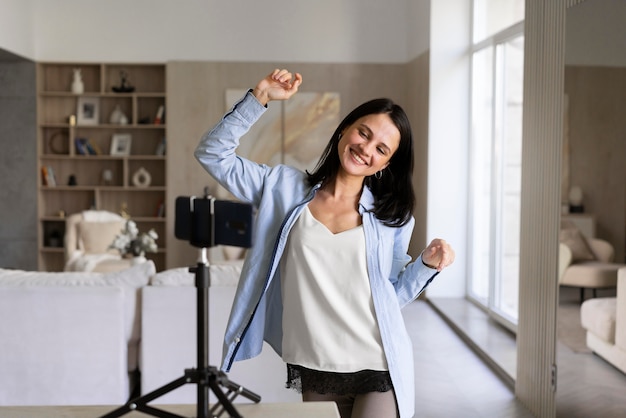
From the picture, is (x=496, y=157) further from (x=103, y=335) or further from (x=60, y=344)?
(x=60, y=344)

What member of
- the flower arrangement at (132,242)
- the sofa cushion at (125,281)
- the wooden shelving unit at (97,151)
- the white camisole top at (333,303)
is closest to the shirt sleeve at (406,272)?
the white camisole top at (333,303)

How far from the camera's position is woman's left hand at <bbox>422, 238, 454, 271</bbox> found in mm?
1901

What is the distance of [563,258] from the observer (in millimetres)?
3652

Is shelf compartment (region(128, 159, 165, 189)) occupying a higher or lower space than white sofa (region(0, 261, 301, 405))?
higher

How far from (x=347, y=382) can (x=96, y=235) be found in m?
6.32

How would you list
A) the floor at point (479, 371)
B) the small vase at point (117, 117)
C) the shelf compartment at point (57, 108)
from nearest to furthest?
the floor at point (479, 371)
the small vase at point (117, 117)
the shelf compartment at point (57, 108)

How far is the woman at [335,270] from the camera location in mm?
1874

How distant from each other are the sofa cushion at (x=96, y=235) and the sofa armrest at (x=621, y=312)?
18.7 ft

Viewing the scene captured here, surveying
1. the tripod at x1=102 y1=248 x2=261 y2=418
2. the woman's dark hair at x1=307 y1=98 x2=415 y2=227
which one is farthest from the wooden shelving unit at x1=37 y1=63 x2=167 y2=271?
the tripod at x1=102 y1=248 x2=261 y2=418

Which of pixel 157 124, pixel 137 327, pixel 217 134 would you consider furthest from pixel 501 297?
pixel 217 134

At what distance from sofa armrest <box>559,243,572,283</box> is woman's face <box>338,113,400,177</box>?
195 centimetres

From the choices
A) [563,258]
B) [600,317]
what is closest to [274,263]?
[600,317]

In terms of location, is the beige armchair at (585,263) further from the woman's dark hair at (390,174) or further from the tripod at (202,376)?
the tripod at (202,376)

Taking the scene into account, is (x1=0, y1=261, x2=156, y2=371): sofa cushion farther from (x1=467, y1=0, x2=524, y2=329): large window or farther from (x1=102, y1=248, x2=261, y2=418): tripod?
(x1=467, y1=0, x2=524, y2=329): large window
